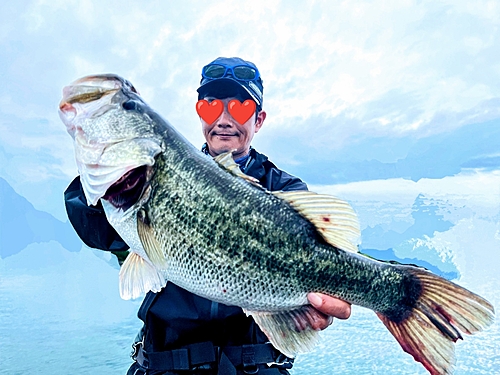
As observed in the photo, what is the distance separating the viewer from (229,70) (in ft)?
9.72

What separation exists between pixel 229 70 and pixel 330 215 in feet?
5.17

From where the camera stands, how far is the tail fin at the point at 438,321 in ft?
5.78

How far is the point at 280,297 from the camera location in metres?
1.78

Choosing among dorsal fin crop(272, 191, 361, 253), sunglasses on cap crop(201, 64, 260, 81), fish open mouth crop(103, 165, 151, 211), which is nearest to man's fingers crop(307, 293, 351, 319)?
dorsal fin crop(272, 191, 361, 253)

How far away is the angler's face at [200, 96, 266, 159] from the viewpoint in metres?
2.77

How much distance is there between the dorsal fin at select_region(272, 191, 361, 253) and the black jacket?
2.33 feet

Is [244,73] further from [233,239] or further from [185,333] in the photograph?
[185,333]

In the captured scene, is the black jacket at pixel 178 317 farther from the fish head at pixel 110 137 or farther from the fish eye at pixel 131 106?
the fish eye at pixel 131 106

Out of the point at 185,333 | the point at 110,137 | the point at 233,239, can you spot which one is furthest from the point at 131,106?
the point at 185,333

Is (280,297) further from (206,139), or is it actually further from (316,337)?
(206,139)

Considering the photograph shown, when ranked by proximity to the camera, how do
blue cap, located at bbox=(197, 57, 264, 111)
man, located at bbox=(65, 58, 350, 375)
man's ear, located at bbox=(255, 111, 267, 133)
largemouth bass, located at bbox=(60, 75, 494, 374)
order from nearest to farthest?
largemouth bass, located at bbox=(60, 75, 494, 374) → man, located at bbox=(65, 58, 350, 375) → blue cap, located at bbox=(197, 57, 264, 111) → man's ear, located at bbox=(255, 111, 267, 133)

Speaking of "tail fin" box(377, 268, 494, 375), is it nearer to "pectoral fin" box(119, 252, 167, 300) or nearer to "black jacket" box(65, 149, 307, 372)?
"black jacket" box(65, 149, 307, 372)

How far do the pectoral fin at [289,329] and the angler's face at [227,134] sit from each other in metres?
1.29

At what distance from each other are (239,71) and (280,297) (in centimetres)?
183
